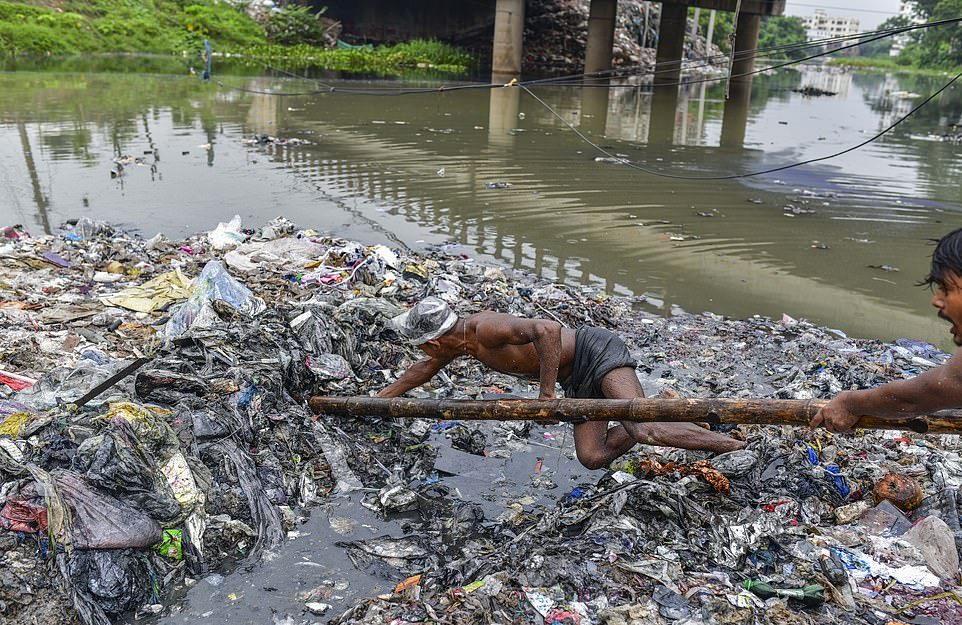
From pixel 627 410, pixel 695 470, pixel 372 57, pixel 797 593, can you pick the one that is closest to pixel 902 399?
pixel 797 593

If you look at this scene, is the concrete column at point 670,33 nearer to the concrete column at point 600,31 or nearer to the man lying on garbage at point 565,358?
the concrete column at point 600,31

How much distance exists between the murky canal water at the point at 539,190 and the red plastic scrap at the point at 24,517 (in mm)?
5407

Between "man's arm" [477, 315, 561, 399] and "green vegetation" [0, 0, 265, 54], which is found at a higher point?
"green vegetation" [0, 0, 265, 54]

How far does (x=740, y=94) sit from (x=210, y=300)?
2265cm

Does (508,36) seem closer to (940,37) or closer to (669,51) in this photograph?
(669,51)

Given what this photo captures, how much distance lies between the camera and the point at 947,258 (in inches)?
88.6

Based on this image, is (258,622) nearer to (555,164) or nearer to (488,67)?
(555,164)

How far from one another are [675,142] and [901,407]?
46.3 feet

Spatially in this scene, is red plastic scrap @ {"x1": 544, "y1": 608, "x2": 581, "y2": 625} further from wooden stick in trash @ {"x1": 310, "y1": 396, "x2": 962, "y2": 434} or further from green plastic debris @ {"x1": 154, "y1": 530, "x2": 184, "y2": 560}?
green plastic debris @ {"x1": 154, "y1": 530, "x2": 184, "y2": 560}

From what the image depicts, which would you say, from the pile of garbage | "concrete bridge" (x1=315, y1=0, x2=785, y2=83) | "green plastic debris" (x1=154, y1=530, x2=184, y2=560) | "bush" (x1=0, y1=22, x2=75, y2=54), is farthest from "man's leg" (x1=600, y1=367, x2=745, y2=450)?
the pile of garbage

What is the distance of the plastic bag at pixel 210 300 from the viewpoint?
206 inches

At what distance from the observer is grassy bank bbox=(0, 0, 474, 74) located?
27.2 m

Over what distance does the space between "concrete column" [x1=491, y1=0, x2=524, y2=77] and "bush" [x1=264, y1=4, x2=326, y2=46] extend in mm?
11996

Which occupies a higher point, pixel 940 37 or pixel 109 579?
pixel 940 37
